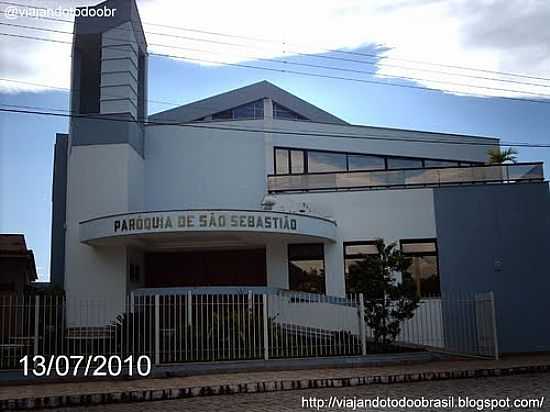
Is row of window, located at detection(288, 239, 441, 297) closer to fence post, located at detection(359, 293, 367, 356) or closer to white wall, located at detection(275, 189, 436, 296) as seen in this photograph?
white wall, located at detection(275, 189, 436, 296)

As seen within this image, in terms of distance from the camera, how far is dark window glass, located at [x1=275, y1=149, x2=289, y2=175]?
22.5 meters

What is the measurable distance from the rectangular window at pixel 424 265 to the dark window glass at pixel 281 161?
5.03m

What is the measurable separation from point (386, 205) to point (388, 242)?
3.60ft

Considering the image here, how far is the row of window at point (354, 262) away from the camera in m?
19.4

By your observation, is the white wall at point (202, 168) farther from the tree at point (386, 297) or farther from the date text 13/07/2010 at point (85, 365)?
the date text 13/07/2010 at point (85, 365)

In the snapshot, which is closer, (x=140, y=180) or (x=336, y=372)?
(x=336, y=372)

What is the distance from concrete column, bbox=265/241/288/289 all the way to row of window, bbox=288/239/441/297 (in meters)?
0.16

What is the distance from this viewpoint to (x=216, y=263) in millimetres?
22031

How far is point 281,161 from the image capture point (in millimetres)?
22656

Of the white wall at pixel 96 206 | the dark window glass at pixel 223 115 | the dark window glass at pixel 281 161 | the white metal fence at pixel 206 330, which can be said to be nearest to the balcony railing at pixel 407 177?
the dark window glass at pixel 281 161

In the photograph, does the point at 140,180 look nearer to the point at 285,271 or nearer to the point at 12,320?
the point at 285,271

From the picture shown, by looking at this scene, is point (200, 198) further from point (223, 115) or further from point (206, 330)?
point (206, 330)

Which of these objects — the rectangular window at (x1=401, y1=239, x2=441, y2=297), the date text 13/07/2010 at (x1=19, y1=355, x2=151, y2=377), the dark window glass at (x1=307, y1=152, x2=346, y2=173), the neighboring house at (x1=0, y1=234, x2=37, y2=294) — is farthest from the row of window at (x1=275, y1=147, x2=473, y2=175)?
the date text 13/07/2010 at (x1=19, y1=355, x2=151, y2=377)

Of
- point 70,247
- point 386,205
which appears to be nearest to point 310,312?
point 386,205
